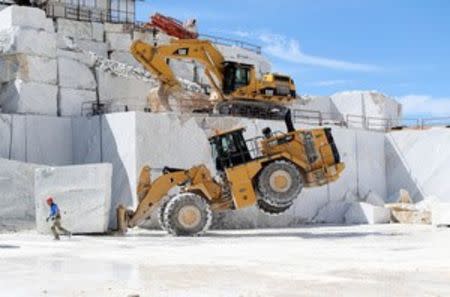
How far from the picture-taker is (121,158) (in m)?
27.7

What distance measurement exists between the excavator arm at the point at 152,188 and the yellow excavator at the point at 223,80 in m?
5.72

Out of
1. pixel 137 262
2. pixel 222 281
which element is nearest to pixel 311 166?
pixel 137 262

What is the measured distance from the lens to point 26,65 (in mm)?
31859

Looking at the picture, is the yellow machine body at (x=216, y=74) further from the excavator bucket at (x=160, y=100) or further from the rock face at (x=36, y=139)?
the rock face at (x=36, y=139)

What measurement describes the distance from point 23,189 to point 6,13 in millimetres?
10021

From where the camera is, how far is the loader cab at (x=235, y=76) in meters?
29.9

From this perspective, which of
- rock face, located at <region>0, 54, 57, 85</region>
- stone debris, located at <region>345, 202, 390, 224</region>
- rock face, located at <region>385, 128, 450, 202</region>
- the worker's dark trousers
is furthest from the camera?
rock face, located at <region>385, 128, 450, 202</region>

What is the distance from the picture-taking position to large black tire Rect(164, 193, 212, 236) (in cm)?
2225

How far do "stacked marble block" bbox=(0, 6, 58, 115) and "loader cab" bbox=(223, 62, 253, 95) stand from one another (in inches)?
305

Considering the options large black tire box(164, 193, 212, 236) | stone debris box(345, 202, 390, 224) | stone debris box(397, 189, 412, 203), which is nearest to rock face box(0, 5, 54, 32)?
large black tire box(164, 193, 212, 236)

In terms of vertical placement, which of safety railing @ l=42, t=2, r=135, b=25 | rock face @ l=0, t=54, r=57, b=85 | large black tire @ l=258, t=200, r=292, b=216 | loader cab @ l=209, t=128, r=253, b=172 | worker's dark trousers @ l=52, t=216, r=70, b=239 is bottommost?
worker's dark trousers @ l=52, t=216, r=70, b=239

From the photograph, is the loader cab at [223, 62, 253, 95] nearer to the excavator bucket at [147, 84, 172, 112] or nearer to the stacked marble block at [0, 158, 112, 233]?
the excavator bucket at [147, 84, 172, 112]

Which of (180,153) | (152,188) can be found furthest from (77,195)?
(180,153)

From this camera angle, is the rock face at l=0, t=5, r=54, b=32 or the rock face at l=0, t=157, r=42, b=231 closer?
the rock face at l=0, t=157, r=42, b=231
